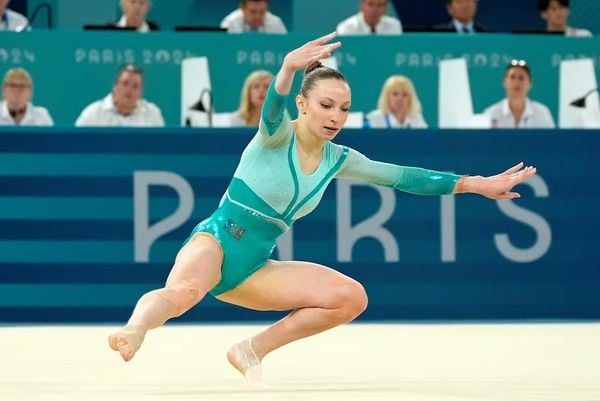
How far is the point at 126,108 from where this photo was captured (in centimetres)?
1046

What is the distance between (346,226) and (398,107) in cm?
158

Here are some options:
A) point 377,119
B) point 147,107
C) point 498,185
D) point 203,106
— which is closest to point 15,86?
point 147,107

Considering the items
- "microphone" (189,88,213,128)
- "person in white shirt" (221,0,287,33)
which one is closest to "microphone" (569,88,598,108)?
"person in white shirt" (221,0,287,33)

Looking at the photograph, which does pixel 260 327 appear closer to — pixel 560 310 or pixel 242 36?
pixel 560 310

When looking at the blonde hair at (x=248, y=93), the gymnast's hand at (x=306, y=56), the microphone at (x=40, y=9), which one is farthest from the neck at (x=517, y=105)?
the gymnast's hand at (x=306, y=56)

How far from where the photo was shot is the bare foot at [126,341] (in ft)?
16.3

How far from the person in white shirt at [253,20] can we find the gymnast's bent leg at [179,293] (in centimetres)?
662

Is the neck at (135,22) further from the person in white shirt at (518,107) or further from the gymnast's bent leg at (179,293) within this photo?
the gymnast's bent leg at (179,293)

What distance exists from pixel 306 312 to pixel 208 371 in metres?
0.84

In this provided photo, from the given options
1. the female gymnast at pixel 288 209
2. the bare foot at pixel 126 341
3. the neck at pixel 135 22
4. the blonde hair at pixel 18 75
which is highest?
the neck at pixel 135 22

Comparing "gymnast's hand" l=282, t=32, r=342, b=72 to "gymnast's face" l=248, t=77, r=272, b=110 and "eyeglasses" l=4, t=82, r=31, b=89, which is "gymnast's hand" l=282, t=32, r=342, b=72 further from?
"eyeglasses" l=4, t=82, r=31, b=89

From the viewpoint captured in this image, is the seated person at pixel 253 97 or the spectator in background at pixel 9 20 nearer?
the seated person at pixel 253 97

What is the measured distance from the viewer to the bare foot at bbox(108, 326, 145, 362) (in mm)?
4953

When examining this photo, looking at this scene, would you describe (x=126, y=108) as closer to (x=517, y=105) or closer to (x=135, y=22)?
(x=135, y=22)
